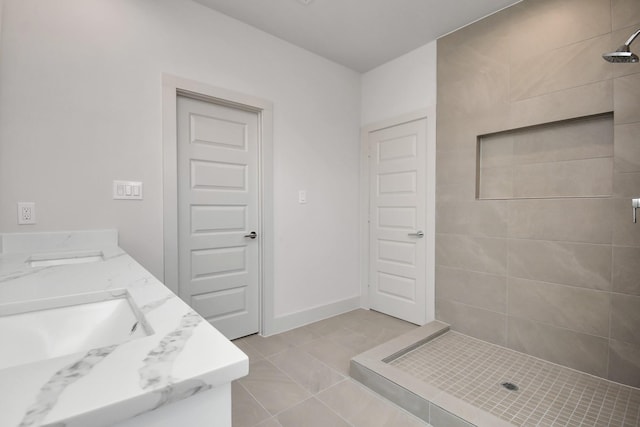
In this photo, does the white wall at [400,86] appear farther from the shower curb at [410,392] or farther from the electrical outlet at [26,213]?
the electrical outlet at [26,213]

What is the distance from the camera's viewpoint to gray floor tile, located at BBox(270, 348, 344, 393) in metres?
2.04

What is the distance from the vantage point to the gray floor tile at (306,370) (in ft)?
6.69

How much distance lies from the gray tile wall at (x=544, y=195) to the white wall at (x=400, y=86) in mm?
148

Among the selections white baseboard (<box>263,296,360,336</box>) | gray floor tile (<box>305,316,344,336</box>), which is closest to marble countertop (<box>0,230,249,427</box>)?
white baseboard (<box>263,296,360,336</box>)

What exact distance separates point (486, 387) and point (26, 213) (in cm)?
285

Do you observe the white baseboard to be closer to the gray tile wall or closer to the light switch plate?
the gray tile wall

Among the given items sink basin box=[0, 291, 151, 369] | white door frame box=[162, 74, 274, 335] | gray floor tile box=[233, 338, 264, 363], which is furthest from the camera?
gray floor tile box=[233, 338, 264, 363]

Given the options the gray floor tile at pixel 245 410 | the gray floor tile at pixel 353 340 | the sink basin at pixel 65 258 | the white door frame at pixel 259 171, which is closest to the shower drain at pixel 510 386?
the gray floor tile at pixel 353 340

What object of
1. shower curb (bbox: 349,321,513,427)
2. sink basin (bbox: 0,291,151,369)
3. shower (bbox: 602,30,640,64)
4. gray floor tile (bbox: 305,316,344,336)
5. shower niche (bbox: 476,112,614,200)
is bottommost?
gray floor tile (bbox: 305,316,344,336)

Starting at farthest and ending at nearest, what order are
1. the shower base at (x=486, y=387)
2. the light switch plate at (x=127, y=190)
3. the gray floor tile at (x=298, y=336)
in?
the gray floor tile at (x=298, y=336) < the light switch plate at (x=127, y=190) < the shower base at (x=486, y=387)

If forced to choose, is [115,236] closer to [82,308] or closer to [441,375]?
[82,308]

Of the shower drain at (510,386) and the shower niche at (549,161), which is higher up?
the shower niche at (549,161)

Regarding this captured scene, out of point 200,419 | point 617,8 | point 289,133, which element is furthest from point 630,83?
point 200,419

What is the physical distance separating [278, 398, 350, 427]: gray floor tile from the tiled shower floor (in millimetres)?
607
